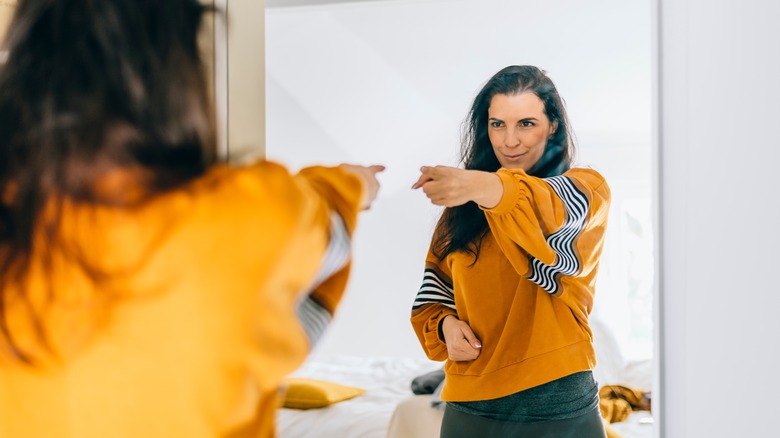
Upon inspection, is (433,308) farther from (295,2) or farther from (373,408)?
(295,2)

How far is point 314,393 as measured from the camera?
1.15m

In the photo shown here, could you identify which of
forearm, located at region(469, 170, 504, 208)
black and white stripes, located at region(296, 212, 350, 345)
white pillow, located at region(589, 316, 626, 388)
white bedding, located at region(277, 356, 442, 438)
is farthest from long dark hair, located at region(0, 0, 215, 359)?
white pillow, located at region(589, 316, 626, 388)

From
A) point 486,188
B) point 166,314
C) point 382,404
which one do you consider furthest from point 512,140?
point 166,314

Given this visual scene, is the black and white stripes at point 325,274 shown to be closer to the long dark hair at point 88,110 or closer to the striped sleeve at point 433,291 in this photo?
the long dark hair at point 88,110

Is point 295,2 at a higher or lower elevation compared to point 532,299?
higher

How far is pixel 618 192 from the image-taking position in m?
1.13

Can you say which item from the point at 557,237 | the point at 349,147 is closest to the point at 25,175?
the point at 349,147

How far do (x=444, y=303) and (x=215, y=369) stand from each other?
1.76ft

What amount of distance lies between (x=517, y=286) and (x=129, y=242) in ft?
2.08

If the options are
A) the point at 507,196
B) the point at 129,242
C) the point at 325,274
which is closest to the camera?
the point at 129,242

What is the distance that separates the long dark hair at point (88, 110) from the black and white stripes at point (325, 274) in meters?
0.14

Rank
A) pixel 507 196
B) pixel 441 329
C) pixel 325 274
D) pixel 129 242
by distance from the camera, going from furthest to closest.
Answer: pixel 441 329 < pixel 507 196 < pixel 325 274 < pixel 129 242

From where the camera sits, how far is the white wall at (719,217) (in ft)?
3.50

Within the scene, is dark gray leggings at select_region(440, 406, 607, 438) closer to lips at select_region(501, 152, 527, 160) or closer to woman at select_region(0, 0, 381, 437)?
lips at select_region(501, 152, 527, 160)
